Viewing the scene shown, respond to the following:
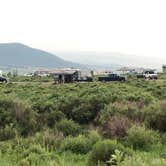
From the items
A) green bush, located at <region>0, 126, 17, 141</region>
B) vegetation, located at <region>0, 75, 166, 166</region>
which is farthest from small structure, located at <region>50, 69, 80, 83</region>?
green bush, located at <region>0, 126, 17, 141</region>

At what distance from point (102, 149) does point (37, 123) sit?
1011 cm

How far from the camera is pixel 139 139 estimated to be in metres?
15.4

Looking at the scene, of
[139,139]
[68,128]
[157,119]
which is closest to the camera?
[139,139]

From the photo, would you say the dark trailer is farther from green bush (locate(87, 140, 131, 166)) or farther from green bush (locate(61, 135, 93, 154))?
green bush (locate(87, 140, 131, 166))

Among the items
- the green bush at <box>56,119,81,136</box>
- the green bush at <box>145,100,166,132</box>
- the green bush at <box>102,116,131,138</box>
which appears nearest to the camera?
the green bush at <box>102,116,131,138</box>

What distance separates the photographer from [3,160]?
12.4 meters

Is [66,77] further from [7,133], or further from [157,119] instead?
[7,133]

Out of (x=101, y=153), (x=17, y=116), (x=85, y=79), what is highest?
(x=101, y=153)

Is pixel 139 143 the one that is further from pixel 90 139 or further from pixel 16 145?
pixel 16 145

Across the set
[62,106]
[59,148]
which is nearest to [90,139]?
[59,148]

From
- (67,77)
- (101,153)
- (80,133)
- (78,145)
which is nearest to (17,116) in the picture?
(80,133)

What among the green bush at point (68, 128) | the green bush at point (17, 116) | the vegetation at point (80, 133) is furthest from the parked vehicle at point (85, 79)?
the green bush at point (68, 128)

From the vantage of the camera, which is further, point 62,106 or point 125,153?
point 62,106

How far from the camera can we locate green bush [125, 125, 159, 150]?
15242 millimetres
